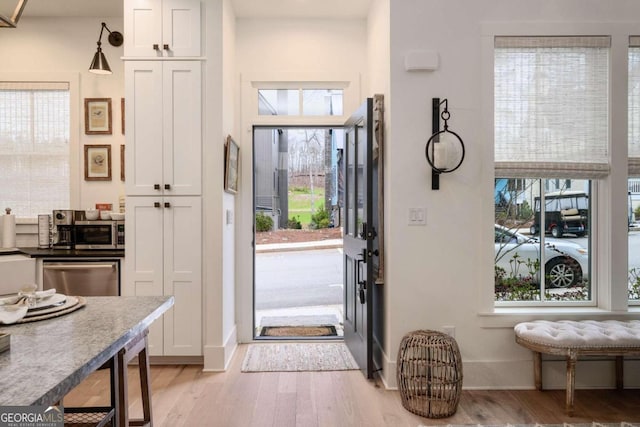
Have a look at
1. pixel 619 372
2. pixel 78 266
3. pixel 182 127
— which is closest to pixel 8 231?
pixel 78 266

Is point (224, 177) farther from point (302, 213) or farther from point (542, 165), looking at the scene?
point (302, 213)

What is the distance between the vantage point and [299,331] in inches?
171

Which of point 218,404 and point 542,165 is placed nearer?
point 218,404

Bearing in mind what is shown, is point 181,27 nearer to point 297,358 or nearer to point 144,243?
point 144,243

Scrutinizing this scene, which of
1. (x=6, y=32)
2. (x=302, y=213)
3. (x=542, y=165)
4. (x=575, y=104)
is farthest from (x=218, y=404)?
(x=302, y=213)

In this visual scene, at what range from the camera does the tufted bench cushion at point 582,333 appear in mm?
2559

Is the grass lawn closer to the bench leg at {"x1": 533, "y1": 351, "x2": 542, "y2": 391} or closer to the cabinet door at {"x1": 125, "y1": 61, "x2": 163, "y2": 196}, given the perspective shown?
the cabinet door at {"x1": 125, "y1": 61, "x2": 163, "y2": 196}

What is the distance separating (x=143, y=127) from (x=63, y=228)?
1.25 meters

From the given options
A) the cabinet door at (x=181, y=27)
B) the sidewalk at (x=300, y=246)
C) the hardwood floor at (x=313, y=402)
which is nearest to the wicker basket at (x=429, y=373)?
the hardwood floor at (x=313, y=402)

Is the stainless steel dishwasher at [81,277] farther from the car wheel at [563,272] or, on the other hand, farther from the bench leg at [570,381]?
the car wheel at [563,272]

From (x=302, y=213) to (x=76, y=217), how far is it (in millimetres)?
6622

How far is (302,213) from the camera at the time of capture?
33.0ft

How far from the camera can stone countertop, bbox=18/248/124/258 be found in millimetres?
3332

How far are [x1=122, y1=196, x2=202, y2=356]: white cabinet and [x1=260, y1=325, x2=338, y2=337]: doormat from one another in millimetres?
1071
